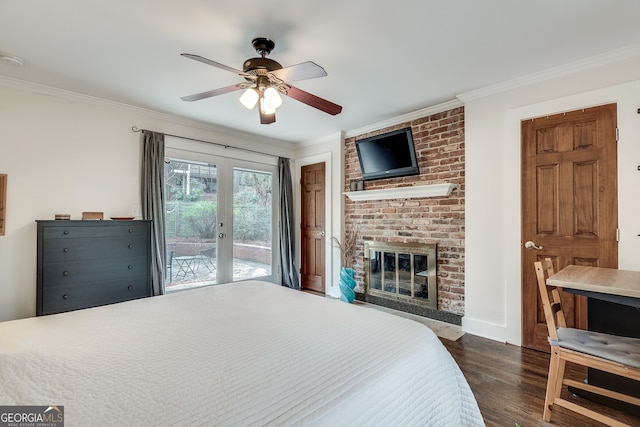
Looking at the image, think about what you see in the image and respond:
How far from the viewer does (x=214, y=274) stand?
4195mm

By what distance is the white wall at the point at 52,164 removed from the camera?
2.75 meters

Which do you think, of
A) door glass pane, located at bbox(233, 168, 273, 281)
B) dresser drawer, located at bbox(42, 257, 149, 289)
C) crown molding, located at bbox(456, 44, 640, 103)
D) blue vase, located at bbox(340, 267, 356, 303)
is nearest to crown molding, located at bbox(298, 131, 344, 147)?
door glass pane, located at bbox(233, 168, 273, 281)

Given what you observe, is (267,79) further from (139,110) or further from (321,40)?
(139,110)

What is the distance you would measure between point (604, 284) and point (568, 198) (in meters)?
1.22

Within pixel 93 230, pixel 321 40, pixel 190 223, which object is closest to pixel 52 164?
pixel 93 230

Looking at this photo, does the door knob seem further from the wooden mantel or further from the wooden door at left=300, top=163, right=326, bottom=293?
the wooden door at left=300, top=163, right=326, bottom=293

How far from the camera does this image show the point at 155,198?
354cm

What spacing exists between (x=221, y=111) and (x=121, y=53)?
1.33 metres

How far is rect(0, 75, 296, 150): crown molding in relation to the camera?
280cm

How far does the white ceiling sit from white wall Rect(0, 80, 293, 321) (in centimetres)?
24

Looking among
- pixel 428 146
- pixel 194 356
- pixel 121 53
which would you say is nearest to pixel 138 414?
pixel 194 356

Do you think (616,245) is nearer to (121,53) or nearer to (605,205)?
(605,205)

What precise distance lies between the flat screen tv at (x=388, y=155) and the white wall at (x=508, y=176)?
66 centimetres

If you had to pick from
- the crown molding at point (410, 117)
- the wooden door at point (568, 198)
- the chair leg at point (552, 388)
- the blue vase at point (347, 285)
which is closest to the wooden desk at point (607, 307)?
the chair leg at point (552, 388)
